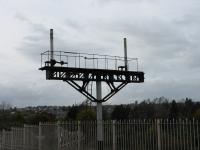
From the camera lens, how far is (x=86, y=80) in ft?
105

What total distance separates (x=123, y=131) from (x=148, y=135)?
164 centimetres

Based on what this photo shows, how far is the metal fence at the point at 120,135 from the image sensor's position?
14.7 m

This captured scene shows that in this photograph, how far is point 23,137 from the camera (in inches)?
1024

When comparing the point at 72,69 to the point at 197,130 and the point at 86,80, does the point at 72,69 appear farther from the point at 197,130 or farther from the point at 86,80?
the point at 197,130

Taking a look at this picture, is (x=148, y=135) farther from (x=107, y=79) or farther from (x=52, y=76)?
(x=107, y=79)

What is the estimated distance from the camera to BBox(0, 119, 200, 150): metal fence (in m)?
14.7

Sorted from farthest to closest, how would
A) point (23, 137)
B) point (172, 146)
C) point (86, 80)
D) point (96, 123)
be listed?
point (86, 80), point (23, 137), point (96, 123), point (172, 146)

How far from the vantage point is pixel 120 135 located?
17656 mm

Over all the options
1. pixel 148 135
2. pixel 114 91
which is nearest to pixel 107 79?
pixel 114 91

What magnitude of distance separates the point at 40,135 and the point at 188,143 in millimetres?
11110

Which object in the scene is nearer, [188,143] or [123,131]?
[188,143]

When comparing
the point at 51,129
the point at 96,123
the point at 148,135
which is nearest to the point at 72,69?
the point at 51,129

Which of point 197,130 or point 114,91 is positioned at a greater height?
point 114,91

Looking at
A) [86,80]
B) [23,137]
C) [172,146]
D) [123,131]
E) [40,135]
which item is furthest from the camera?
[86,80]
